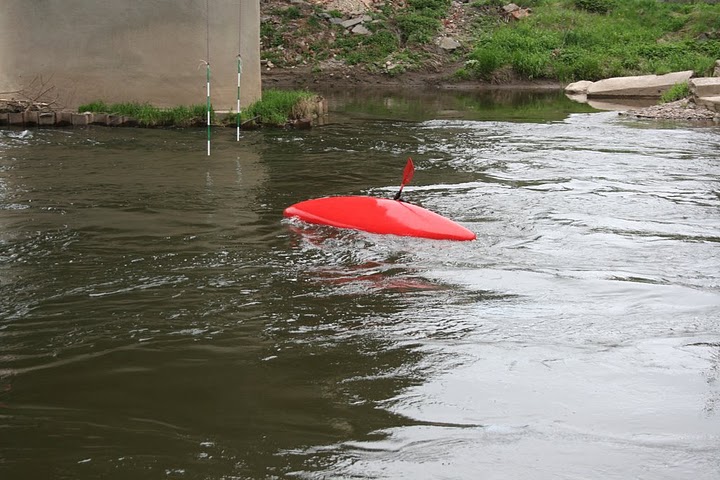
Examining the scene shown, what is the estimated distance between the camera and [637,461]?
411cm

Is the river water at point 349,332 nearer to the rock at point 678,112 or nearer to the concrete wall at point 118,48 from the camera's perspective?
the concrete wall at point 118,48

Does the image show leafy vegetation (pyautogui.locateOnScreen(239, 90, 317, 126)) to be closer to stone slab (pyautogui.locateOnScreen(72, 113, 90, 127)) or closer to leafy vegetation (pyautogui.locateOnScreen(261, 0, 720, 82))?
stone slab (pyautogui.locateOnScreen(72, 113, 90, 127))

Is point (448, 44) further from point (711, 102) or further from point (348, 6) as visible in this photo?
point (711, 102)

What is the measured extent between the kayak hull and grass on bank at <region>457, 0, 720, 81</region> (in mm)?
21235

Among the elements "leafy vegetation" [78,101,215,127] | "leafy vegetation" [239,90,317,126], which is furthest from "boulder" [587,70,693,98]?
Answer: "leafy vegetation" [78,101,215,127]

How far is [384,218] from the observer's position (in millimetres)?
8461

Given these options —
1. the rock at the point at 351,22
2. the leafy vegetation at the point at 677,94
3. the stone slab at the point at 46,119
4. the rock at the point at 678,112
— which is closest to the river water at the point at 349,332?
the stone slab at the point at 46,119

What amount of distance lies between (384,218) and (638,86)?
20707 millimetres

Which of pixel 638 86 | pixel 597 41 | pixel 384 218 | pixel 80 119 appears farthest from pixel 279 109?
pixel 597 41

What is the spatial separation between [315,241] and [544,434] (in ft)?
14.0

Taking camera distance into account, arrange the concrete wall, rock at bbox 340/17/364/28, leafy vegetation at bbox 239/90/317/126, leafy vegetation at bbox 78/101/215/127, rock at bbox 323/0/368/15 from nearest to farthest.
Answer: leafy vegetation at bbox 78/101/215/127, the concrete wall, leafy vegetation at bbox 239/90/317/126, rock at bbox 340/17/364/28, rock at bbox 323/0/368/15

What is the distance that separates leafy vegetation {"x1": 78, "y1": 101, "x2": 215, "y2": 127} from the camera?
16656 millimetres

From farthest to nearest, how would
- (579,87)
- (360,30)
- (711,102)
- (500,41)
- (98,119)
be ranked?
(360,30) < (500,41) < (579,87) < (711,102) < (98,119)

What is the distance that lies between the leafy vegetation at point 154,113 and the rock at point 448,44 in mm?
16823
